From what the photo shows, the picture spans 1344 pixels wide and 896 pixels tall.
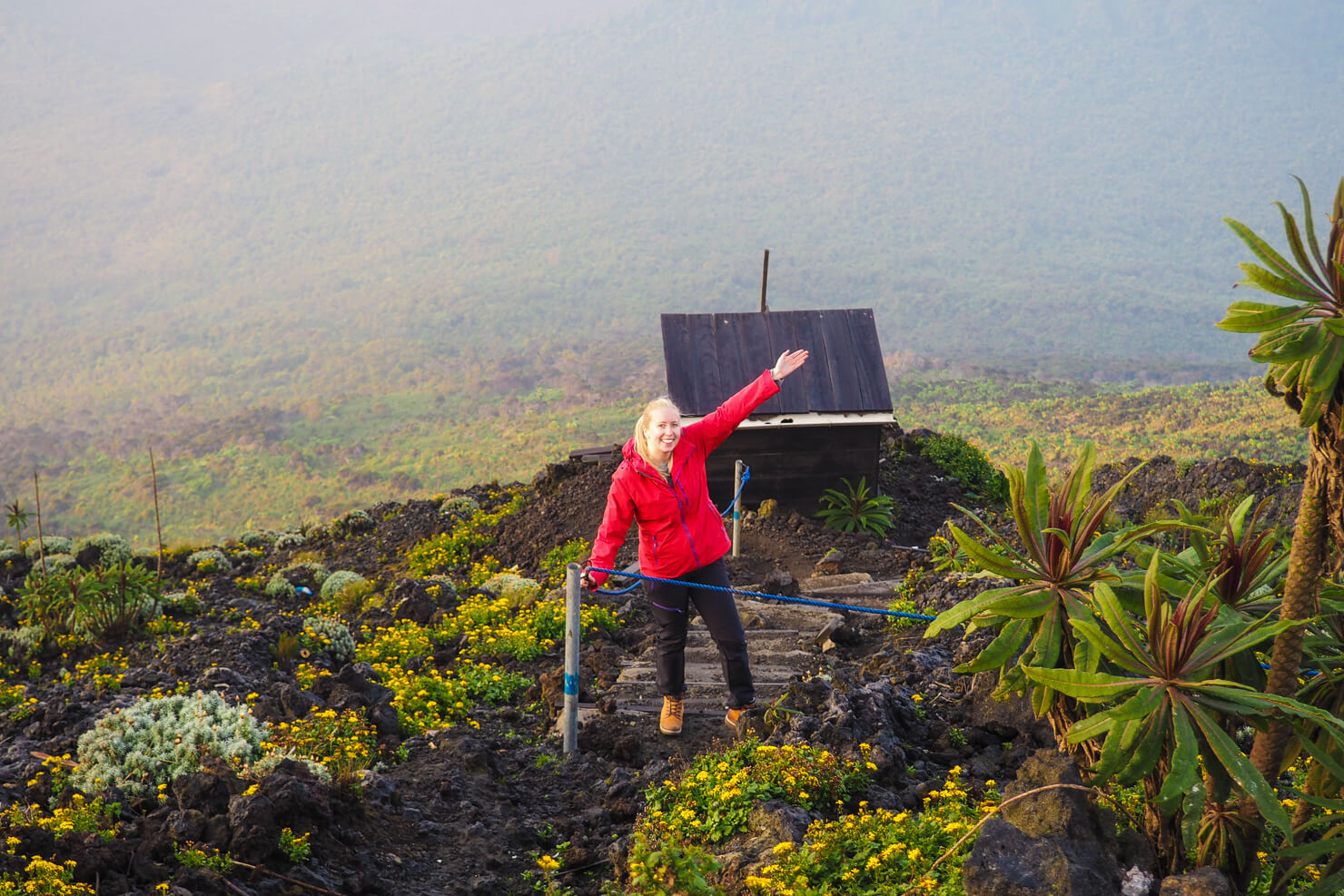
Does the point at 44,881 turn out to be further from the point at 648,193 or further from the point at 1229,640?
the point at 648,193

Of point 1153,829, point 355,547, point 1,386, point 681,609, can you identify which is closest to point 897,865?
point 1153,829

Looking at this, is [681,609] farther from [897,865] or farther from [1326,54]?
[1326,54]

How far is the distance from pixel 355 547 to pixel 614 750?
10.5 metres

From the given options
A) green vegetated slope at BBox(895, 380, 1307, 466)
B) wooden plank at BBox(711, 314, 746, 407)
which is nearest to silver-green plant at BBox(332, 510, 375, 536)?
wooden plank at BBox(711, 314, 746, 407)

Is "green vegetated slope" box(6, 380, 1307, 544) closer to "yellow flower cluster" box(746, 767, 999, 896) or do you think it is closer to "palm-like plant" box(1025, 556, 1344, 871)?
"yellow flower cluster" box(746, 767, 999, 896)

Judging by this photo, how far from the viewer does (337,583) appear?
38.8 ft

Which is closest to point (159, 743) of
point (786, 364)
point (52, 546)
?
point (786, 364)

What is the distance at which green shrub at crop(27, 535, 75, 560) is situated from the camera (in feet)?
48.7

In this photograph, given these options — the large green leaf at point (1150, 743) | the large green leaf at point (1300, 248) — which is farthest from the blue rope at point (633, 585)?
the large green leaf at point (1300, 248)

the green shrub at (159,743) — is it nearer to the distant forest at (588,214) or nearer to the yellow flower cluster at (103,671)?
the yellow flower cluster at (103,671)

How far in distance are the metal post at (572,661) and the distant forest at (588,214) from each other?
28551 mm

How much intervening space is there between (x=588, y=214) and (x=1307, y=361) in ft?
274

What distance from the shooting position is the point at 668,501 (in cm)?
539

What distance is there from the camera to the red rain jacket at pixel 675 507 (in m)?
5.40
